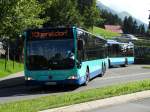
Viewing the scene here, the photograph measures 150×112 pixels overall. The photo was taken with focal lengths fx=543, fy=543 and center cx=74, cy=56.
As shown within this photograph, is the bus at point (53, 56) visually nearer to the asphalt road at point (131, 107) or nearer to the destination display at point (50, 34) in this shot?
the destination display at point (50, 34)

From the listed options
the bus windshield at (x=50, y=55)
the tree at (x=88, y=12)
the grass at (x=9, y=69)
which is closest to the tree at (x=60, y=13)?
the tree at (x=88, y=12)

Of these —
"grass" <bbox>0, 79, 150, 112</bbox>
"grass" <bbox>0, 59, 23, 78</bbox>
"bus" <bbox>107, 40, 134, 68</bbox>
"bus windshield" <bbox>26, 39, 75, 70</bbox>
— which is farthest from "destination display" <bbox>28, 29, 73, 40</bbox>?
"bus" <bbox>107, 40, 134, 68</bbox>

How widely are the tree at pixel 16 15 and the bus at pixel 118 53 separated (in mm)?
16723

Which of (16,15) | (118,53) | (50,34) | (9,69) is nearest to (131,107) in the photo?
(50,34)

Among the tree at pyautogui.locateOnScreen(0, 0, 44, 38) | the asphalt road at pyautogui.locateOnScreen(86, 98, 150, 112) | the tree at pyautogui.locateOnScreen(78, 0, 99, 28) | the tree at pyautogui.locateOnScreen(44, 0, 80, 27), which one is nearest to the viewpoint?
the asphalt road at pyautogui.locateOnScreen(86, 98, 150, 112)

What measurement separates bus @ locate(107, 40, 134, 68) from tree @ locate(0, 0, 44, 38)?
54.9 feet

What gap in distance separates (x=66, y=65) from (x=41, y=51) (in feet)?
4.17

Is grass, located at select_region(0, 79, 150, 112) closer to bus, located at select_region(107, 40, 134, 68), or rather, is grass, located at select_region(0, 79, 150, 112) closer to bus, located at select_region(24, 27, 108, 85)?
bus, located at select_region(24, 27, 108, 85)

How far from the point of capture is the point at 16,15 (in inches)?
1183

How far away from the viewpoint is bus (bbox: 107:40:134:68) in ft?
158

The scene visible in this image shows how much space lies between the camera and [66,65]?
23750 mm

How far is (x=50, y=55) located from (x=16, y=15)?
22.7 feet

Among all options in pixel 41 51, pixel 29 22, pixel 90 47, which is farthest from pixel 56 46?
pixel 29 22

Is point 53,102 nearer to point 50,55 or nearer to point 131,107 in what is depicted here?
point 131,107
